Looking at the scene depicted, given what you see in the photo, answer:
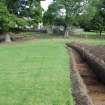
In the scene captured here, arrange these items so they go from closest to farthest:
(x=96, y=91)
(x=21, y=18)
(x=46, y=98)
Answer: (x=46, y=98) < (x=96, y=91) < (x=21, y=18)

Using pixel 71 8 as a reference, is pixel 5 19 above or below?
below

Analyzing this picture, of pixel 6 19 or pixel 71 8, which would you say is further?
pixel 71 8

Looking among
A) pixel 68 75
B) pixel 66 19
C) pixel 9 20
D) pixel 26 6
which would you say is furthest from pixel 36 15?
pixel 68 75

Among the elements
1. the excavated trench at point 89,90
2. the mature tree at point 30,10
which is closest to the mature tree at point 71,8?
the mature tree at point 30,10

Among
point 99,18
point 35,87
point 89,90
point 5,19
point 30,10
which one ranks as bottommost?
point 99,18

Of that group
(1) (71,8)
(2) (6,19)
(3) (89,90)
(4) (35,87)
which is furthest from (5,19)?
(4) (35,87)

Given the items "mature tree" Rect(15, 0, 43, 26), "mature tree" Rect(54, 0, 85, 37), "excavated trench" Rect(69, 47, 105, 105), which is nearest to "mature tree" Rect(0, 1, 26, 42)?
"mature tree" Rect(15, 0, 43, 26)

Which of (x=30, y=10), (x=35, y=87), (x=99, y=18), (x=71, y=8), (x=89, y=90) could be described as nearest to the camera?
(x=35, y=87)

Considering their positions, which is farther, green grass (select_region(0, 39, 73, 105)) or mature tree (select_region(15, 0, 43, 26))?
mature tree (select_region(15, 0, 43, 26))

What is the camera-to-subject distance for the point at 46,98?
11.8 meters

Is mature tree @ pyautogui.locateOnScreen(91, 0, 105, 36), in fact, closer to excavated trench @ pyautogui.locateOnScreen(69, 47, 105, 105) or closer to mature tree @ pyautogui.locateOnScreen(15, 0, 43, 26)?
mature tree @ pyautogui.locateOnScreen(15, 0, 43, 26)

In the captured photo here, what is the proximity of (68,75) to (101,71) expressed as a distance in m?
1.43

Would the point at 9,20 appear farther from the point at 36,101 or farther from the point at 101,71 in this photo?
the point at 36,101

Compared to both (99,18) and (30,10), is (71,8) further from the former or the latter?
(30,10)
